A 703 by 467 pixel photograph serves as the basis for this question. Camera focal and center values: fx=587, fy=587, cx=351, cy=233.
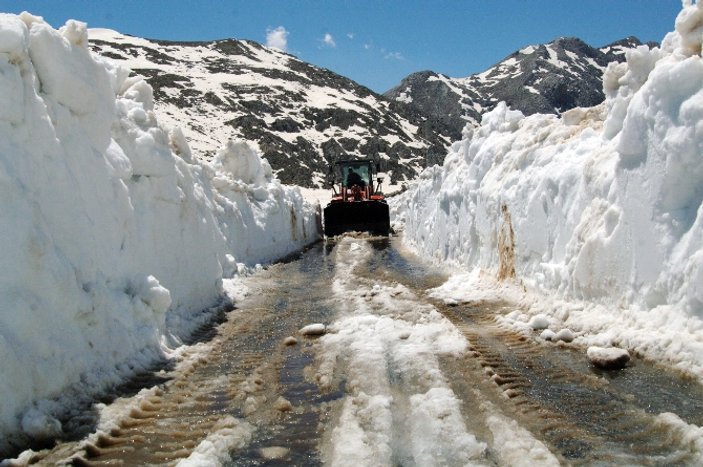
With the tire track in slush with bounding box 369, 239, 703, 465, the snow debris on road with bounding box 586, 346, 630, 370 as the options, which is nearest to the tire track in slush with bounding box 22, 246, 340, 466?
the tire track in slush with bounding box 369, 239, 703, 465

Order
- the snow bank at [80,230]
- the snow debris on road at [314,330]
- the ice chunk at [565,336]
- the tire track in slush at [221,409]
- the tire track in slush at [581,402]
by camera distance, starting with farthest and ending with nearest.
Answer: the snow debris on road at [314,330], the ice chunk at [565,336], the snow bank at [80,230], the tire track in slush at [221,409], the tire track in slush at [581,402]

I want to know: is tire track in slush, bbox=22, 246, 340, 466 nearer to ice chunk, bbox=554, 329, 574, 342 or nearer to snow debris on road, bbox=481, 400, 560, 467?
snow debris on road, bbox=481, 400, 560, 467

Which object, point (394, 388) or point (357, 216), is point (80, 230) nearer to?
point (394, 388)

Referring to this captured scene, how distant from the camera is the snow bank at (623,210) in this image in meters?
4.95

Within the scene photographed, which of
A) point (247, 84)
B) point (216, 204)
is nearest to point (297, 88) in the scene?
point (247, 84)

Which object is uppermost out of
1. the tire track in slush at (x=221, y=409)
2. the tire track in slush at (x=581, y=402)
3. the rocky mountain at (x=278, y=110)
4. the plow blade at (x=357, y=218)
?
the rocky mountain at (x=278, y=110)

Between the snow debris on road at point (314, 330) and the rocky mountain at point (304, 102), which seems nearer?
the snow debris on road at point (314, 330)

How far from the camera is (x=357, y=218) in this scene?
2717 centimetres

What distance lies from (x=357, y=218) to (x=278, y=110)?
203 feet

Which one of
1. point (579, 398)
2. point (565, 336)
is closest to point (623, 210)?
point (565, 336)

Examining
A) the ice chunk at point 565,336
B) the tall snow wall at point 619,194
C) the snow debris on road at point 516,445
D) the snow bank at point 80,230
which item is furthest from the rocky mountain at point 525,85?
the snow debris on road at point 516,445

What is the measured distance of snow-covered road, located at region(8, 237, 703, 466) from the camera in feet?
11.0

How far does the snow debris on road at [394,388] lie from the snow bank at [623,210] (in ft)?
5.08

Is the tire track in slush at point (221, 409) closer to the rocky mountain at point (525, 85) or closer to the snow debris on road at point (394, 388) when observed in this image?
the snow debris on road at point (394, 388)
